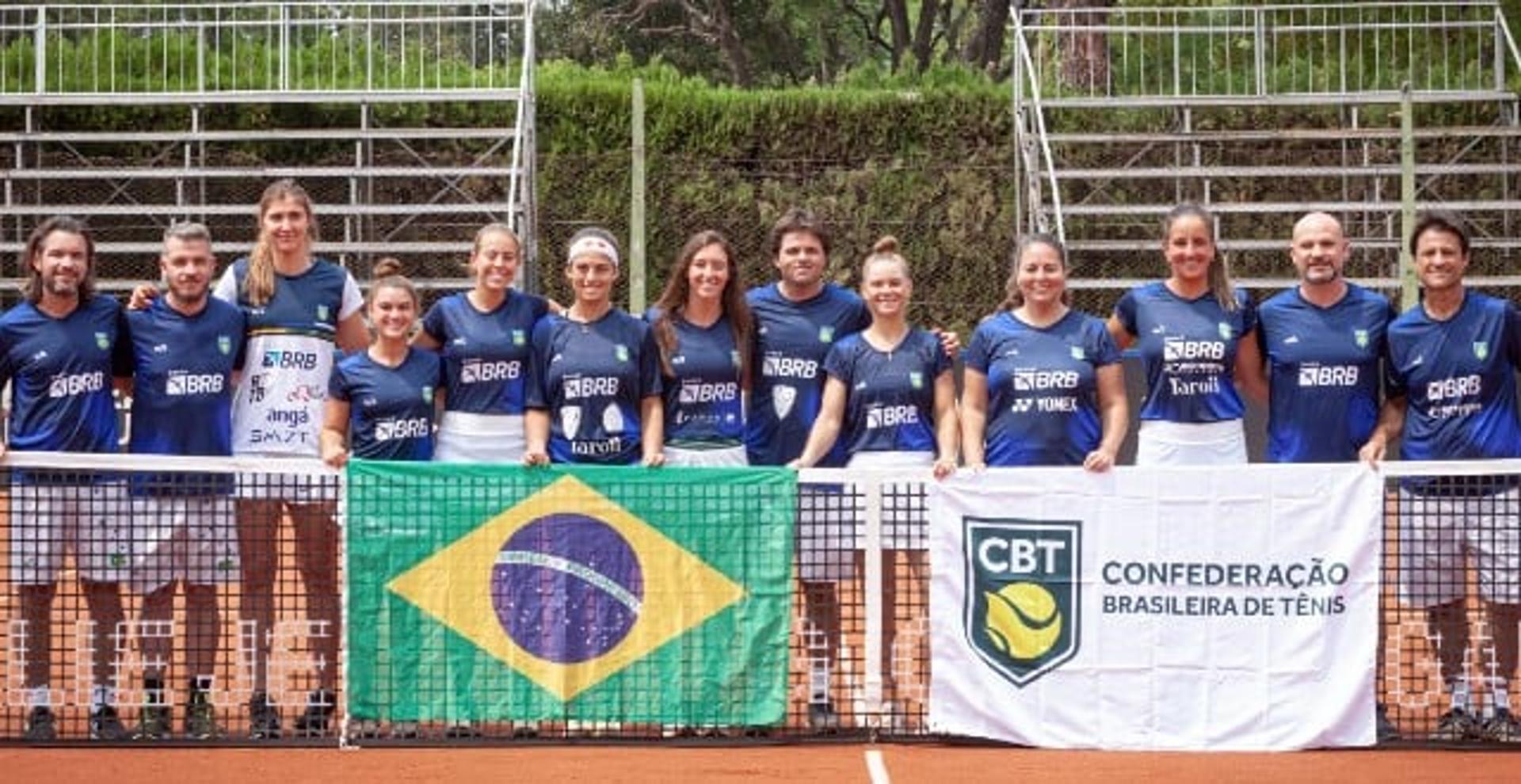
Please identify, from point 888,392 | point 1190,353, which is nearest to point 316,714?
point 888,392

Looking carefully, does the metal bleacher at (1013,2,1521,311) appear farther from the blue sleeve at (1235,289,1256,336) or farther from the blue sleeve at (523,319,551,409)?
the blue sleeve at (523,319,551,409)

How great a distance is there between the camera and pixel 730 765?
33.0 ft

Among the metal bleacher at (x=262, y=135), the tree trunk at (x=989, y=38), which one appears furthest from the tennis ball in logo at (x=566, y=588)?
the tree trunk at (x=989, y=38)

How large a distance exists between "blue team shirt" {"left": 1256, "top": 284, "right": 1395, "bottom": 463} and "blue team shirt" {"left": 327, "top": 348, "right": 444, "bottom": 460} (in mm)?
3623

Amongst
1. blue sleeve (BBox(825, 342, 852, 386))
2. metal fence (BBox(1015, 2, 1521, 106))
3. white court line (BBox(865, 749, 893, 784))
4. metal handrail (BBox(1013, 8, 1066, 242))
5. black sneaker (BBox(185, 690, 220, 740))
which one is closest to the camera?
white court line (BBox(865, 749, 893, 784))

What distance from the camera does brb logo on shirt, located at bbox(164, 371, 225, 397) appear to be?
1091cm

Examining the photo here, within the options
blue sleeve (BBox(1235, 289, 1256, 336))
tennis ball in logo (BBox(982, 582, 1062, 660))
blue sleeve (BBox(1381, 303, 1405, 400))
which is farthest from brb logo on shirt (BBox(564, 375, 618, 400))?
blue sleeve (BBox(1381, 303, 1405, 400))

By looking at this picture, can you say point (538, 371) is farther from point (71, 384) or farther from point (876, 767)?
point (876, 767)

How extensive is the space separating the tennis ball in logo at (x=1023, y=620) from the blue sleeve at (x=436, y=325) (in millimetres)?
2600

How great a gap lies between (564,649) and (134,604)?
2118 millimetres

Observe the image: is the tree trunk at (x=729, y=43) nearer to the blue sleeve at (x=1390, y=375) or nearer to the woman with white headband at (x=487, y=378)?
the woman with white headband at (x=487, y=378)

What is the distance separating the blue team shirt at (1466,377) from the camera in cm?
1075

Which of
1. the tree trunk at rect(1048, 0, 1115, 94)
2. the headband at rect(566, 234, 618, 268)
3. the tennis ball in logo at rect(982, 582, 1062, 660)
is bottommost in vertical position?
the tennis ball in logo at rect(982, 582, 1062, 660)

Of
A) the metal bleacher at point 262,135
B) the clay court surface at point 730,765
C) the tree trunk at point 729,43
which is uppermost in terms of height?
the tree trunk at point 729,43
